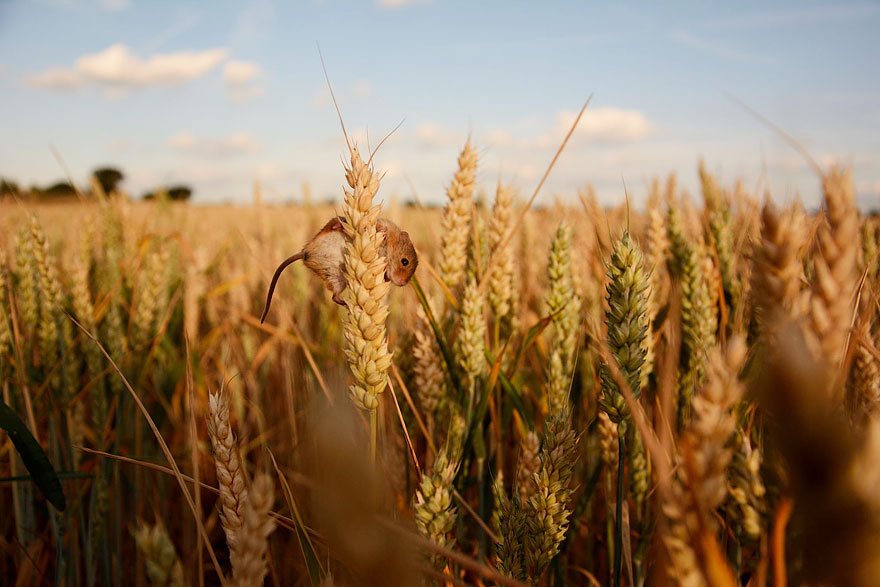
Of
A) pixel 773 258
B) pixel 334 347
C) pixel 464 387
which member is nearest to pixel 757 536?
pixel 773 258

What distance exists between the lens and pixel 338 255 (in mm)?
992

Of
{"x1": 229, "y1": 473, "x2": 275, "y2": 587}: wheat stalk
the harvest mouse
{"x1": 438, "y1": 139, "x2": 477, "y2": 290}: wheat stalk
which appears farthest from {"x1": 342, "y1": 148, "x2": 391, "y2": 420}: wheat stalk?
{"x1": 438, "y1": 139, "x2": 477, "y2": 290}: wheat stalk

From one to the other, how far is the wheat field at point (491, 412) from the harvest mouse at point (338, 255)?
0.14 m

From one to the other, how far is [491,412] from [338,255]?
26.4 inches

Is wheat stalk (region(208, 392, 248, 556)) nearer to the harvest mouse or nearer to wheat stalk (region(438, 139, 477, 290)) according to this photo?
the harvest mouse

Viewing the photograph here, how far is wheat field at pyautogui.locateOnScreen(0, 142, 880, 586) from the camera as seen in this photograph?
448mm

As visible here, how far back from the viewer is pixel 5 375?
1.46 meters

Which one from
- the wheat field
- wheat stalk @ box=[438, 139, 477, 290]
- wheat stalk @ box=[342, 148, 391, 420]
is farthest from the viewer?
wheat stalk @ box=[438, 139, 477, 290]

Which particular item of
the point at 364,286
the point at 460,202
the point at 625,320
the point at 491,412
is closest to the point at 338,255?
the point at 364,286

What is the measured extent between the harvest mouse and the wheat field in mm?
143

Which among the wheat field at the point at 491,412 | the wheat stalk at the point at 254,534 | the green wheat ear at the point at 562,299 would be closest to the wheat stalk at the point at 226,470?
the wheat field at the point at 491,412

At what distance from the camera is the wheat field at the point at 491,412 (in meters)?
0.45

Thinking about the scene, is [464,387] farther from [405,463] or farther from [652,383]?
[652,383]

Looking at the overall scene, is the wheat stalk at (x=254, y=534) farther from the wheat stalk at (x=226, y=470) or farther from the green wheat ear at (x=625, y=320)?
the green wheat ear at (x=625, y=320)
